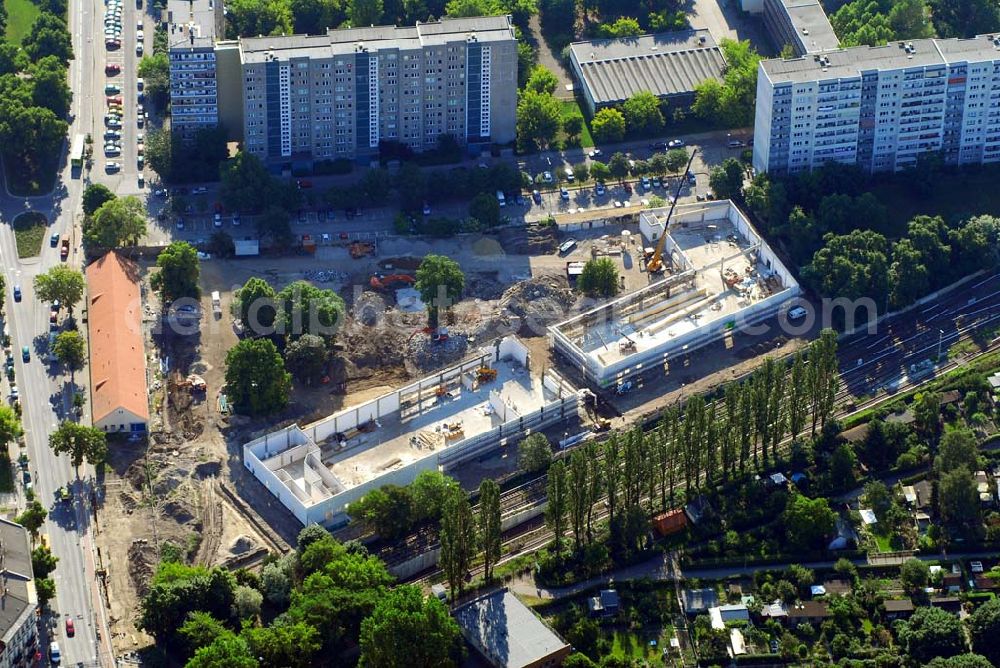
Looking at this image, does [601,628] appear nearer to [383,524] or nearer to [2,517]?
[383,524]

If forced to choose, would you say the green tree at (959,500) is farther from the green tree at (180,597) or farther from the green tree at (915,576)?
the green tree at (180,597)

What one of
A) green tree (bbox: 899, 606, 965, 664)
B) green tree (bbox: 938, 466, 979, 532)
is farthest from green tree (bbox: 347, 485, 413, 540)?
green tree (bbox: 938, 466, 979, 532)

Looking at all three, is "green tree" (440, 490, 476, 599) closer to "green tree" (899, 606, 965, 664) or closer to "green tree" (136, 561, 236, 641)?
"green tree" (136, 561, 236, 641)

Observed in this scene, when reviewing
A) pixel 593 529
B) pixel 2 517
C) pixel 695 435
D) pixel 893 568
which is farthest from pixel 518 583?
pixel 2 517

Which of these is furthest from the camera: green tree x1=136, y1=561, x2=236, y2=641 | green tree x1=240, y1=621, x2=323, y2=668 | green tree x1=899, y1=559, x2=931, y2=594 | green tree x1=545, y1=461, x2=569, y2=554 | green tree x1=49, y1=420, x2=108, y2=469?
green tree x1=49, y1=420, x2=108, y2=469

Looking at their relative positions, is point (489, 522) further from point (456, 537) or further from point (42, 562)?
point (42, 562)

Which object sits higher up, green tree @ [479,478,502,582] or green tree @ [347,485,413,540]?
green tree @ [347,485,413,540]

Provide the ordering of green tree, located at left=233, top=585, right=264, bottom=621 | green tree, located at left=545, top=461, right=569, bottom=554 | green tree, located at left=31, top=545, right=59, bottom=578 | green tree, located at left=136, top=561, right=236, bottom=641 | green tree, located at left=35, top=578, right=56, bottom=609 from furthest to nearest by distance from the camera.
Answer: green tree, located at left=545, top=461, right=569, bottom=554
green tree, located at left=31, top=545, right=59, bottom=578
green tree, located at left=233, top=585, right=264, bottom=621
green tree, located at left=35, top=578, right=56, bottom=609
green tree, located at left=136, top=561, right=236, bottom=641
